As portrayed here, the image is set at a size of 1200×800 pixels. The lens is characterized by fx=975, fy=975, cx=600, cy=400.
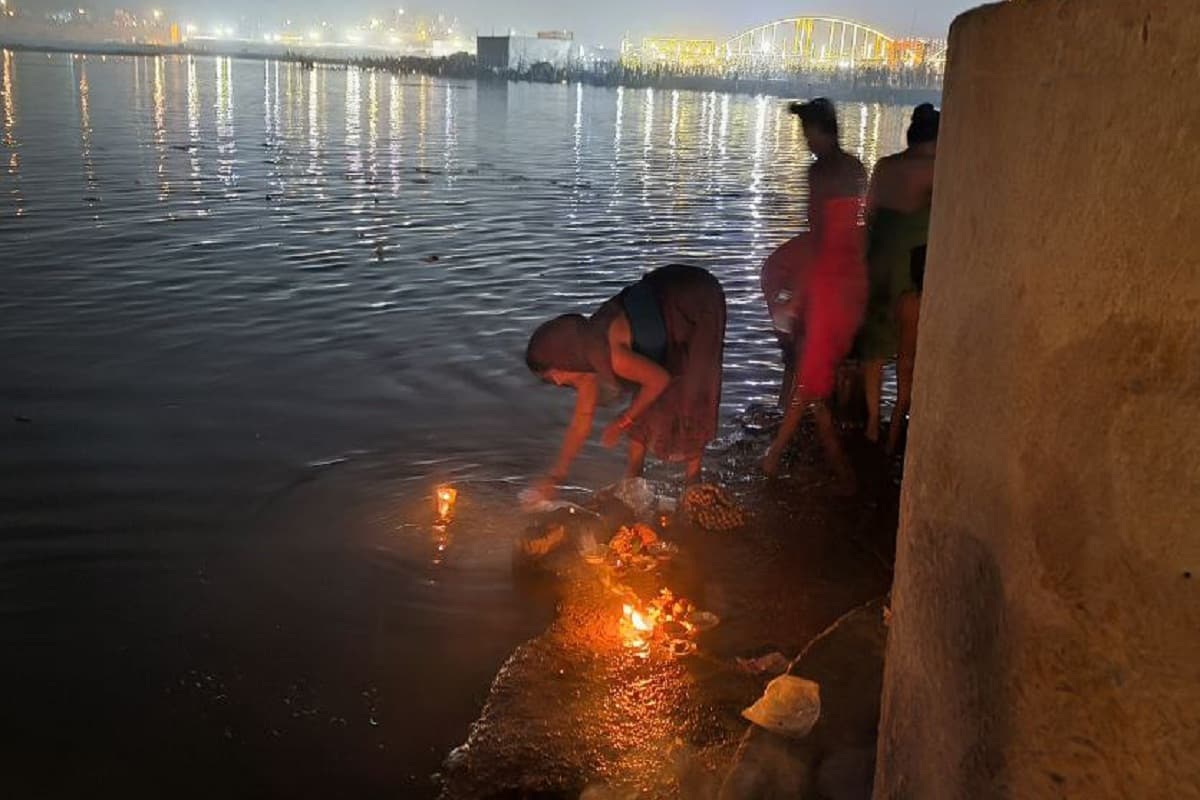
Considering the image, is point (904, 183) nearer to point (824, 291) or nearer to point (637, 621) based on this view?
point (824, 291)

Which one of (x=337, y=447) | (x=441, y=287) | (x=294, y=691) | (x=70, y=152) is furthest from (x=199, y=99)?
(x=294, y=691)

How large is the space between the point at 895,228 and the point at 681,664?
3304mm

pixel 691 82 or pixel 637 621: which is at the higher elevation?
pixel 691 82

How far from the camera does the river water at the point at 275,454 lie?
13.1ft

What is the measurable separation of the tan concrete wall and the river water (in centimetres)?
240

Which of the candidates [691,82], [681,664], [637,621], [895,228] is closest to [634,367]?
[637,621]

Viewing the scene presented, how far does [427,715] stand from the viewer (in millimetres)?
4023

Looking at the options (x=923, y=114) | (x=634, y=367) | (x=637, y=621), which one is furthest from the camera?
(x=923, y=114)

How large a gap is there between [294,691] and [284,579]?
1007 mm

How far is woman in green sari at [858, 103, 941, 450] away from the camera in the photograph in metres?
5.97

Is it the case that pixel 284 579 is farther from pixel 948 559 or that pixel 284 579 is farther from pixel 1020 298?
pixel 1020 298

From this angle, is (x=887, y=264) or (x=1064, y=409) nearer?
(x=1064, y=409)

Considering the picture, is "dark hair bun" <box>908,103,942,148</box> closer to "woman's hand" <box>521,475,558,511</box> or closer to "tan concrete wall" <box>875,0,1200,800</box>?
"woman's hand" <box>521,475,558,511</box>

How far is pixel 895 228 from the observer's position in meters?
6.14
